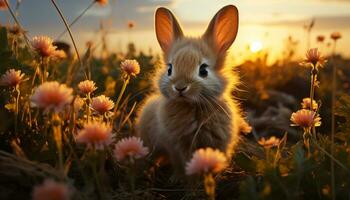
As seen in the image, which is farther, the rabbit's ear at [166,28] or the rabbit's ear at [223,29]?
the rabbit's ear at [166,28]

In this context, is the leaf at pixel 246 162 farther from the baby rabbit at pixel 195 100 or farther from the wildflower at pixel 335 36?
the wildflower at pixel 335 36

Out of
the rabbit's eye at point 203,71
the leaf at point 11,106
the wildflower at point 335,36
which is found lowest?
the leaf at point 11,106

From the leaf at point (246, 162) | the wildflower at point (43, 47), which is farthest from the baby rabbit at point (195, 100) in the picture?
the wildflower at point (43, 47)

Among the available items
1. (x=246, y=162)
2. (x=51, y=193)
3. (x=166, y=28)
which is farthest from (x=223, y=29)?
(x=51, y=193)

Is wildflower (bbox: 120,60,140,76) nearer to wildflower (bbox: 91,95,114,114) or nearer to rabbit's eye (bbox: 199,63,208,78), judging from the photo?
wildflower (bbox: 91,95,114,114)

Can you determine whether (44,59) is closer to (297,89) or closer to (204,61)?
(204,61)

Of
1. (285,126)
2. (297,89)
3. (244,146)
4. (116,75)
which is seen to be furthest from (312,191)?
(297,89)

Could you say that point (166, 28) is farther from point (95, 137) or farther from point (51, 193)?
point (51, 193)
